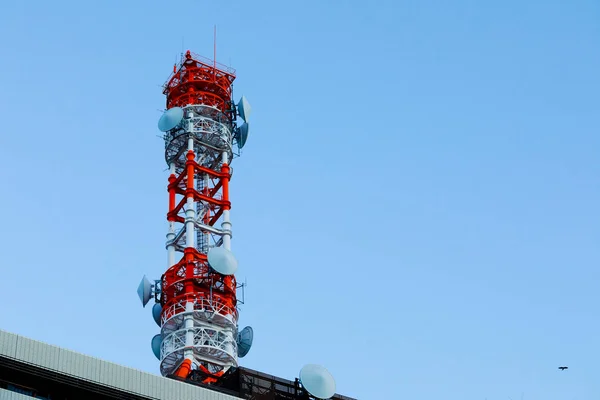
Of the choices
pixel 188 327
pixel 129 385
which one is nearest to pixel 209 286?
pixel 188 327

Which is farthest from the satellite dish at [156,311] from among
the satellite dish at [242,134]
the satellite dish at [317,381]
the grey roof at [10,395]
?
the grey roof at [10,395]

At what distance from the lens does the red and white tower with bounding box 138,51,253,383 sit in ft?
366

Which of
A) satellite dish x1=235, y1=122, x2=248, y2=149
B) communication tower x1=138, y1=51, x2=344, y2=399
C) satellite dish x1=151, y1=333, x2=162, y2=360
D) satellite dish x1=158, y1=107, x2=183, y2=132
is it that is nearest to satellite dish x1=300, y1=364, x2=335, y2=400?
communication tower x1=138, y1=51, x2=344, y2=399

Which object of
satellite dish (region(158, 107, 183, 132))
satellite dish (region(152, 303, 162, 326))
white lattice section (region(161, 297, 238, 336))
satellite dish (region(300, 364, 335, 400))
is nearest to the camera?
satellite dish (region(300, 364, 335, 400))

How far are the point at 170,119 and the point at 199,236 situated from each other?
1189 centimetres

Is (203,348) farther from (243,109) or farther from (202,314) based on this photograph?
(243,109)

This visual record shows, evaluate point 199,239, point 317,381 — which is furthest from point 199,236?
point 317,381

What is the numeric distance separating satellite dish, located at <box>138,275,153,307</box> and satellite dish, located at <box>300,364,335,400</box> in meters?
33.2

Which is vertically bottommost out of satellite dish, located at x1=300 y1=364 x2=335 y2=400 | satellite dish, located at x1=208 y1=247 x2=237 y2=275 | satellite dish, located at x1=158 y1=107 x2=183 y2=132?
satellite dish, located at x1=300 y1=364 x2=335 y2=400

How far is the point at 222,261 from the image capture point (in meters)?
115

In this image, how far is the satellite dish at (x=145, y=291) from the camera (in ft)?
389

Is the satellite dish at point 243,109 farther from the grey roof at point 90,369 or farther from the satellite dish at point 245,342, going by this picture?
the grey roof at point 90,369

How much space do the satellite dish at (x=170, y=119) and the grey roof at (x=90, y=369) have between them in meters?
51.8

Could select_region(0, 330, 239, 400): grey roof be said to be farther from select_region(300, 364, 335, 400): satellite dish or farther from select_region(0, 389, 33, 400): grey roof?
→ select_region(300, 364, 335, 400): satellite dish
